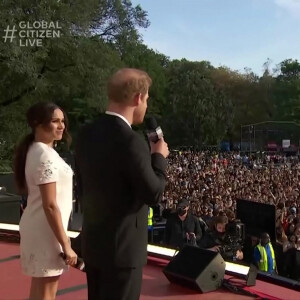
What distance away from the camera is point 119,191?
1.75m

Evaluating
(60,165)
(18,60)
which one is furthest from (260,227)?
(18,60)

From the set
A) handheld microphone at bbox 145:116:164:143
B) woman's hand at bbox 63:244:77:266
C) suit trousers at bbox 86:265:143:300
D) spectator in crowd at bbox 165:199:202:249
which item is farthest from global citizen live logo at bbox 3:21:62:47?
suit trousers at bbox 86:265:143:300

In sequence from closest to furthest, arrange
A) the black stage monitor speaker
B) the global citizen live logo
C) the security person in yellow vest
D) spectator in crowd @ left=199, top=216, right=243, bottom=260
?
1. the black stage monitor speaker
2. spectator in crowd @ left=199, top=216, right=243, bottom=260
3. the security person in yellow vest
4. the global citizen live logo

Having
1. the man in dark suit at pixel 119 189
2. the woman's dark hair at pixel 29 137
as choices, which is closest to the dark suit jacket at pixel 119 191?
the man in dark suit at pixel 119 189

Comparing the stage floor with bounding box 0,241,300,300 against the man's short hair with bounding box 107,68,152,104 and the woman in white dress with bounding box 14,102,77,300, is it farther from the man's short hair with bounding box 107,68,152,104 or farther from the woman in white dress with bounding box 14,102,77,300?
the man's short hair with bounding box 107,68,152,104

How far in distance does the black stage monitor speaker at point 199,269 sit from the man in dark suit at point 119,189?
1.46 metres

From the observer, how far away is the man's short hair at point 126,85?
1.81 metres

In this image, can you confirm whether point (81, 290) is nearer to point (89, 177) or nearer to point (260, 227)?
point (89, 177)

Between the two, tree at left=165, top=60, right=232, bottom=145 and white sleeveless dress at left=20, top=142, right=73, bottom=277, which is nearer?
white sleeveless dress at left=20, top=142, right=73, bottom=277

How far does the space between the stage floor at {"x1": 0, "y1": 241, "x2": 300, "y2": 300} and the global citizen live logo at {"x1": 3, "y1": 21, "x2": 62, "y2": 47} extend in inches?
538

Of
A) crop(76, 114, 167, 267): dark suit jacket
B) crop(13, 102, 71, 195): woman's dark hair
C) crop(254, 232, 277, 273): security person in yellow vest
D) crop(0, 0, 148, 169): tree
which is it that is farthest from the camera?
crop(0, 0, 148, 169): tree

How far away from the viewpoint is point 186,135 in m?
48.2

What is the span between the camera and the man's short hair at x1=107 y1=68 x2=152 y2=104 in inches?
71.4

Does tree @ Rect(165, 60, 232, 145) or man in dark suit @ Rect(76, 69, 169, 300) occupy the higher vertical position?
tree @ Rect(165, 60, 232, 145)
